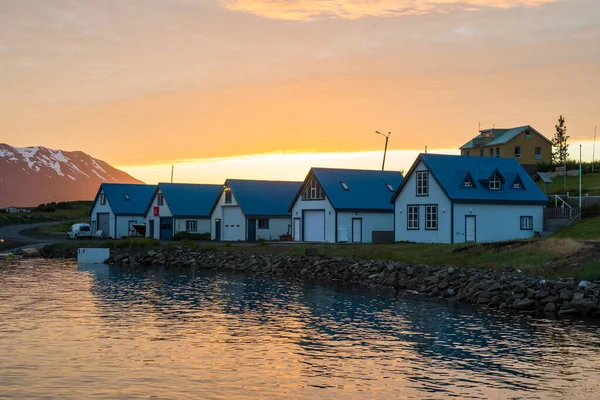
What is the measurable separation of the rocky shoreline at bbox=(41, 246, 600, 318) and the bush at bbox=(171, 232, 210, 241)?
1268 cm

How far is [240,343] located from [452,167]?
39.8 metres

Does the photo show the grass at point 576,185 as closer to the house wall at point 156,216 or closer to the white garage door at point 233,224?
the white garage door at point 233,224

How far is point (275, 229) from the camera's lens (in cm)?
7769

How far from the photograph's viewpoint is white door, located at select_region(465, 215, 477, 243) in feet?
193

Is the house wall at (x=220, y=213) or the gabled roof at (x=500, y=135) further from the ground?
the gabled roof at (x=500, y=135)

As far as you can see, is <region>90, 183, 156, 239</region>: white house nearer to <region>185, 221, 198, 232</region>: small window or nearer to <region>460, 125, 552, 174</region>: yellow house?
<region>185, 221, 198, 232</region>: small window

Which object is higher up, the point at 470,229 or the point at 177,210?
the point at 177,210

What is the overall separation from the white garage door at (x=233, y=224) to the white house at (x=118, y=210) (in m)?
16.9

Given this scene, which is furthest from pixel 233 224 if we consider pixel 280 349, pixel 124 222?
pixel 280 349

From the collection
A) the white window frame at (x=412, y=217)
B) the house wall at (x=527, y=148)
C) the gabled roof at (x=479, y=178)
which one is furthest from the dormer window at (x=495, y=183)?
the house wall at (x=527, y=148)

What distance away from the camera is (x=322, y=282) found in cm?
4694

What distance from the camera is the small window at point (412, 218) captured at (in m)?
60.9

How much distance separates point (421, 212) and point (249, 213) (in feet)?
Result: 68.0

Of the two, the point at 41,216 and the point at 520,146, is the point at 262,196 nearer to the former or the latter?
the point at 520,146
